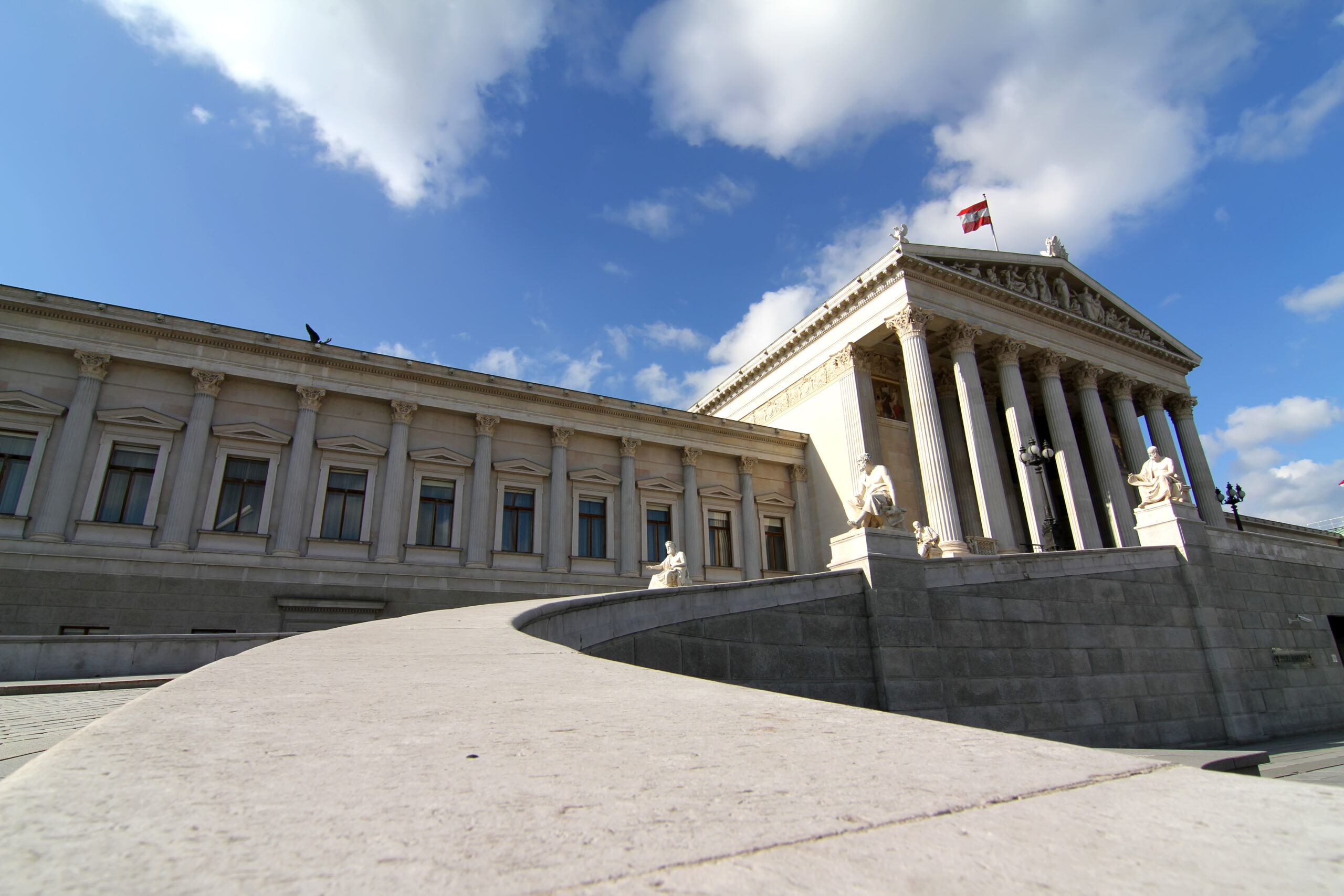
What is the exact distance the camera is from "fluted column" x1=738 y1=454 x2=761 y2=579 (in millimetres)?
Answer: 29766

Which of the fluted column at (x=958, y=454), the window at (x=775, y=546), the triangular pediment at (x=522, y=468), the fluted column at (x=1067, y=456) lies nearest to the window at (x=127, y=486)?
the triangular pediment at (x=522, y=468)

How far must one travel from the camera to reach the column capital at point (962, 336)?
30.0m

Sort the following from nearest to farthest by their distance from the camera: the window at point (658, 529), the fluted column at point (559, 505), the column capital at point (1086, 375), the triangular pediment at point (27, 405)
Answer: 1. the triangular pediment at point (27, 405)
2. the fluted column at point (559, 505)
3. the window at point (658, 529)
4. the column capital at point (1086, 375)

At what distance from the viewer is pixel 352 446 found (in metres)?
24.1

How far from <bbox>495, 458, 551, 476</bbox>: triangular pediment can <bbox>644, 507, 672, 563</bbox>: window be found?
468cm

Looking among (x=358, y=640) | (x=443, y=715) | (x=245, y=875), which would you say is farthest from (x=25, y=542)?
(x=245, y=875)

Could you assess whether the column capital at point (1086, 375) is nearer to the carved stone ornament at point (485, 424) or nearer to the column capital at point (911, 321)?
the column capital at point (911, 321)

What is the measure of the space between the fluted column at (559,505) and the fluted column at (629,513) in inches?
87.2

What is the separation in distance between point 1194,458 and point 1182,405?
9.95 feet

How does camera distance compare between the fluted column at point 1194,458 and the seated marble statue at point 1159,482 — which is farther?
the fluted column at point 1194,458

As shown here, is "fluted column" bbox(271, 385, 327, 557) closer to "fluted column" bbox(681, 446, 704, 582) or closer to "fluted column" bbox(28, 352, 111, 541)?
"fluted column" bbox(28, 352, 111, 541)

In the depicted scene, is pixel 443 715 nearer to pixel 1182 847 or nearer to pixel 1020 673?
pixel 1182 847

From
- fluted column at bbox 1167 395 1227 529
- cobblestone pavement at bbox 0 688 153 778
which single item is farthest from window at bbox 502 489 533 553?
fluted column at bbox 1167 395 1227 529

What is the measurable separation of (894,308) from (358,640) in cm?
2694
